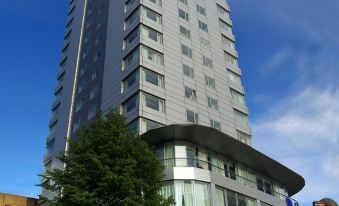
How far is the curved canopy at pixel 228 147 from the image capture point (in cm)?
4022

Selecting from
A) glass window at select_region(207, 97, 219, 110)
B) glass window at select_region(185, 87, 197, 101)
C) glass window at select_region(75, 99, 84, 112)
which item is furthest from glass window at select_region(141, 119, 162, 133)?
glass window at select_region(75, 99, 84, 112)

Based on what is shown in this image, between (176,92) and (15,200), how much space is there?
24.1 metres

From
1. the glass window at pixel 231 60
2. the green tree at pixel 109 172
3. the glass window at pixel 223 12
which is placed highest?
the glass window at pixel 223 12

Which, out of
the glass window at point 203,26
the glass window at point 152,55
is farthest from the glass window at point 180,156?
the glass window at point 203,26

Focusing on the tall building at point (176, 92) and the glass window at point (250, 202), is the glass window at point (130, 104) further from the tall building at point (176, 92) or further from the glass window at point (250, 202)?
the glass window at point (250, 202)

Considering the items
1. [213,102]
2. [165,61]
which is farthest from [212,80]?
[165,61]

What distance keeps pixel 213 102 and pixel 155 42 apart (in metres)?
9.60

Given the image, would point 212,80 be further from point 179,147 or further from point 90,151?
point 90,151

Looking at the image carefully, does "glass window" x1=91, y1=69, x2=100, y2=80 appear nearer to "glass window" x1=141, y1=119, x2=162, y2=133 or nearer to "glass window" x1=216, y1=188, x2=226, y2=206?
"glass window" x1=141, y1=119, x2=162, y2=133

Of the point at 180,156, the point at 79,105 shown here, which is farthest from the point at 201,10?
the point at 180,156

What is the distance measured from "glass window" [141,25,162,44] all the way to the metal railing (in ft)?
54.5

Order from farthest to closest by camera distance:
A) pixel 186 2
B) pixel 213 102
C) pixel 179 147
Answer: pixel 186 2
pixel 213 102
pixel 179 147

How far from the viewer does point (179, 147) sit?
41000 millimetres

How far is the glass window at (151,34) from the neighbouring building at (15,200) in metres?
24.9
